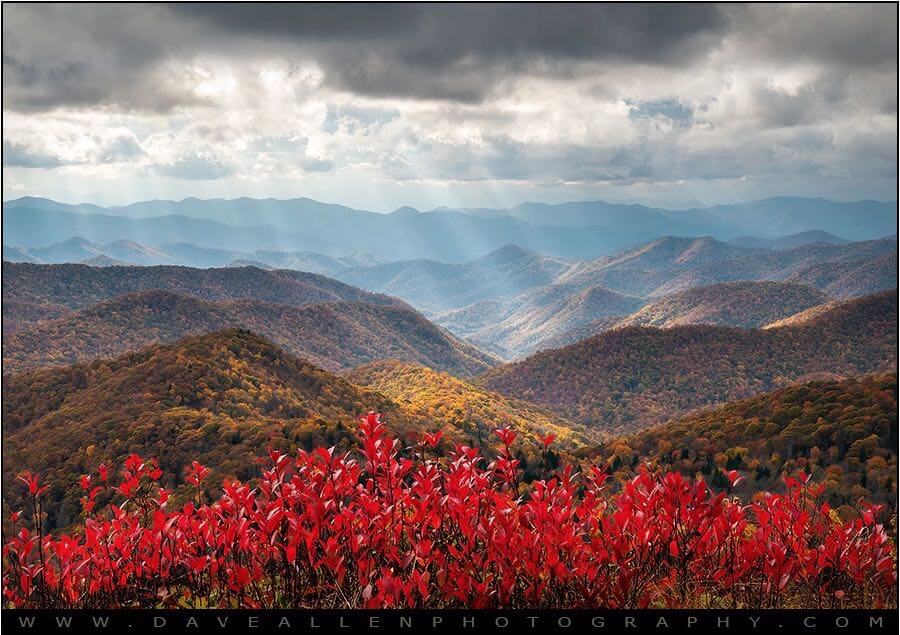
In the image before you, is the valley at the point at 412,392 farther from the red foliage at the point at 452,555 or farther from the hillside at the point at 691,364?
the red foliage at the point at 452,555

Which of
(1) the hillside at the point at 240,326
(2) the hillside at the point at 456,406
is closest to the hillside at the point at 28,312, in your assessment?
(1) the hillside at the point at 240,326

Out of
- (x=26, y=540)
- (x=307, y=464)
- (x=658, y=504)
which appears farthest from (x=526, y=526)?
(x=26, y=540)

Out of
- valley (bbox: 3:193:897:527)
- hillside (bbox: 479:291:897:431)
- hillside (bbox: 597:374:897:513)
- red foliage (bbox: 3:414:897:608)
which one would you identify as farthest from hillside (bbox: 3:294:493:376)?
red foliage (bbox: 3:414:897:608)

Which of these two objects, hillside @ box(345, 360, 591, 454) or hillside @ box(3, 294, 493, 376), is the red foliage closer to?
hillside @ box(345, 360, 591, 454)

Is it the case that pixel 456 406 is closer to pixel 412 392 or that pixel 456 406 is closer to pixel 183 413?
pixel 412 392

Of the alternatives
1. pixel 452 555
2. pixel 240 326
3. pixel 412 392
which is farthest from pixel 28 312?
pixel 452 555
